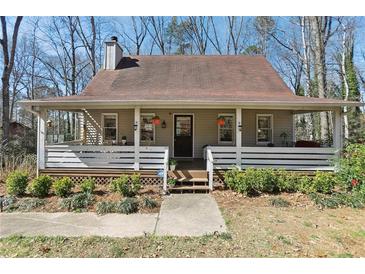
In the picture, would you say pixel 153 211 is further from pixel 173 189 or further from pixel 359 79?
pixel 359 79

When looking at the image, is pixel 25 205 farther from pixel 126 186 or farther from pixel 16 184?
pixel 126 186

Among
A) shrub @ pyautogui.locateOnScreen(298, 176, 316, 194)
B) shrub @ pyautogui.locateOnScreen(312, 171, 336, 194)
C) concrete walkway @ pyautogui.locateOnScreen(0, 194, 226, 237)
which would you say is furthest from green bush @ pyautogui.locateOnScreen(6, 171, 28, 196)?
shrub @ pyautogui.locateOnScreen(312, 171, 336, 194)

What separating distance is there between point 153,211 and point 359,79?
2113 centimetres

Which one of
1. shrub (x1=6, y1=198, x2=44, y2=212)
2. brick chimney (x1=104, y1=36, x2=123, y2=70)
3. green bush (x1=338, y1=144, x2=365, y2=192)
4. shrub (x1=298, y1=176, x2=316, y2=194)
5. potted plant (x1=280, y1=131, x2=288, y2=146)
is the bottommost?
shrub (x1=6, y1=198, x2=44, y2=212)

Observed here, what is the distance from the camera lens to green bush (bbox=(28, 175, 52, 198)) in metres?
6.72

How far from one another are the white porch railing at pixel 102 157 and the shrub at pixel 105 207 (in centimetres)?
227

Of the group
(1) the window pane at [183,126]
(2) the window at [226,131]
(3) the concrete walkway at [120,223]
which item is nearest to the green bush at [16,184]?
(3) the concrete walkway at [120,223]

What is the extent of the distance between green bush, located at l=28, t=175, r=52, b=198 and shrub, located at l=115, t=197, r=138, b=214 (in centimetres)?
240

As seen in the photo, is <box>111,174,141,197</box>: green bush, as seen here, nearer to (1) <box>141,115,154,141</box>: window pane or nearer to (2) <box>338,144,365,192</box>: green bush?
(1) <box>141,115,154,141</box>: window pane

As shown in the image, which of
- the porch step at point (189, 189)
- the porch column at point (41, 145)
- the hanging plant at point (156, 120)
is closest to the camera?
the porch step at point (189, 189)

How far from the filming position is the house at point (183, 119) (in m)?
8.16

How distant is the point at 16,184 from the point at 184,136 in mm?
6463

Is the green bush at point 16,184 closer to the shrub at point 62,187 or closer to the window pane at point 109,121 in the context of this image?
the shrub at point 62,187

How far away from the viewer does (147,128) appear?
36.2 ft
